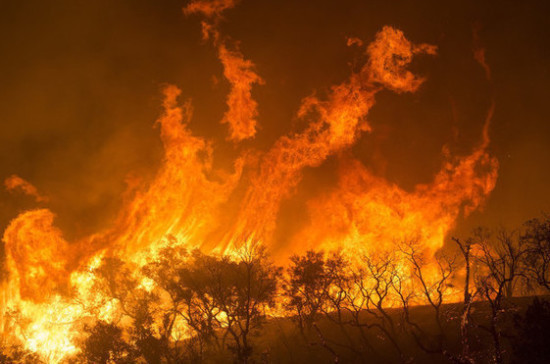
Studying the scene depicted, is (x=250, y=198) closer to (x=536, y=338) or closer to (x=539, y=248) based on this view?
(x=539, y=248)

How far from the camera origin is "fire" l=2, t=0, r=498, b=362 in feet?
158

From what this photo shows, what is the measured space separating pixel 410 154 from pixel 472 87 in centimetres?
1332

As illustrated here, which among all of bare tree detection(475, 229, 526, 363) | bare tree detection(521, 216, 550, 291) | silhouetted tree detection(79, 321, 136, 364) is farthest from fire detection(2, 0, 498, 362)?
bare tree detection(521, 216, 550, 291)

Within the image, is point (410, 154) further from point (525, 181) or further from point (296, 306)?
point (296, 306)

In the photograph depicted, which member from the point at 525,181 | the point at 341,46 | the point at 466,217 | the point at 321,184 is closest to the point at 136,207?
the point at 321,184

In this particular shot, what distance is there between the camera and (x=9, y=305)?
156ft

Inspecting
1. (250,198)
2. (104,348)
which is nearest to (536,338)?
(104,348)

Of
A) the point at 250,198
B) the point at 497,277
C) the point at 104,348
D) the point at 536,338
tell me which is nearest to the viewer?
the point at 536,338

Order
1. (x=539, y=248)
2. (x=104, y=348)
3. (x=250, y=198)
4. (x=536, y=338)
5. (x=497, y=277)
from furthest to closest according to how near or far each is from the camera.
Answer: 1. (x=250, y=198)
2. (x=104, y=348)
3. (x=539, y=248)
4. (x=497, y=277)
5. (x=536, y=338)

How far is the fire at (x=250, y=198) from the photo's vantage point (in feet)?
158

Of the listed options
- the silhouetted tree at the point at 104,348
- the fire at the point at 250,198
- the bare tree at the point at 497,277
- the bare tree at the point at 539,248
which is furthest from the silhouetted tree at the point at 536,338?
the fire at the point at 250,198

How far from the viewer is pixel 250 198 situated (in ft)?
179

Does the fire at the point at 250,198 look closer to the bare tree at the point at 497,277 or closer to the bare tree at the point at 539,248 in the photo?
the bare tree at the point at 497,277

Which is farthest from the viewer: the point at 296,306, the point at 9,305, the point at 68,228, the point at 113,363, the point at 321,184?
the point at 321,184
